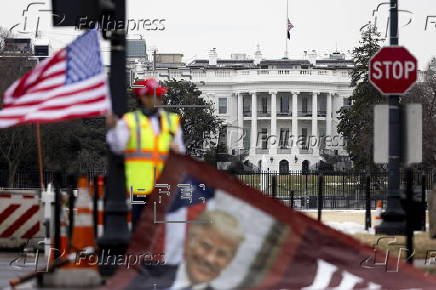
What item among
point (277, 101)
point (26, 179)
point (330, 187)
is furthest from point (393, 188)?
point (277, 101)

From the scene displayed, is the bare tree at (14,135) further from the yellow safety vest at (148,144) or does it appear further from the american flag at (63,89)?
the yellow safety vest at (148,144)

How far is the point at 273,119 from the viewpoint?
14438 centimetres

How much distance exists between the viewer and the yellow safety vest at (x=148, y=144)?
419 inches

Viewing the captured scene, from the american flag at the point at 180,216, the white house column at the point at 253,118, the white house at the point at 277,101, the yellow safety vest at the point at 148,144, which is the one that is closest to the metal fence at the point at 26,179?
the yellow safety vest at the point at 148,144

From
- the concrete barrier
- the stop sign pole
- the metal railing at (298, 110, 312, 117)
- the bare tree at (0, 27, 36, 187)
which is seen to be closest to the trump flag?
the concrete barrier

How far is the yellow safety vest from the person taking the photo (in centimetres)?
1063

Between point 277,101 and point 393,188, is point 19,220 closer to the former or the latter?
point 393,188

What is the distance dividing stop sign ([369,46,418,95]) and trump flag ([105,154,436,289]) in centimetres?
994

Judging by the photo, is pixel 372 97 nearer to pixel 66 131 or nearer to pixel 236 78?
pixel 66 131

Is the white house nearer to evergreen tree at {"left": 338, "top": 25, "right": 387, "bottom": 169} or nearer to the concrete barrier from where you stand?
evergreen tree at {"left": 338, "top": 25, "right": 387, "bottom": 169}

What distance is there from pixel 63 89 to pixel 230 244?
2.59 metres

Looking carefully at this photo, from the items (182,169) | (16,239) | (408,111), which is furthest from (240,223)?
(16,239)

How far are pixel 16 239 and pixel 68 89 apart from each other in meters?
7.98

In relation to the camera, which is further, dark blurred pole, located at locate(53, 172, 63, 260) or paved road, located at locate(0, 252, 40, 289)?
paved road, located at locate(0, 252, 40, 289)
